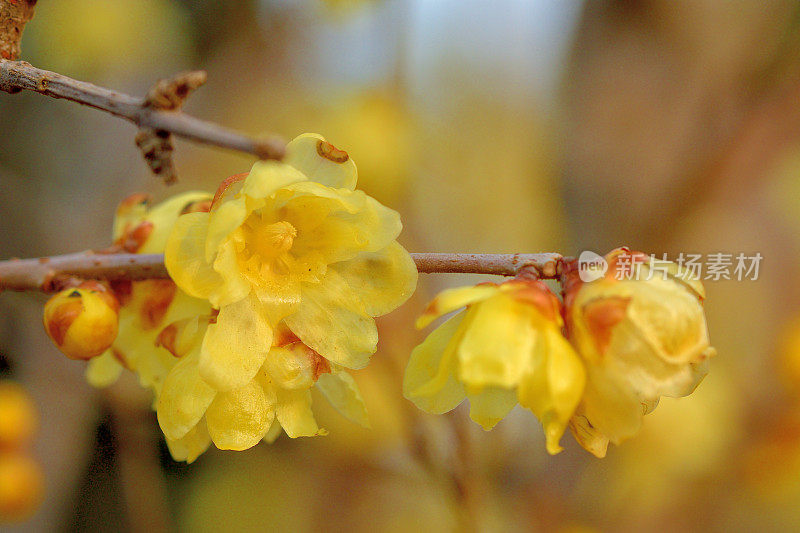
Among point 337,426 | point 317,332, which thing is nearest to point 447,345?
point 317,332

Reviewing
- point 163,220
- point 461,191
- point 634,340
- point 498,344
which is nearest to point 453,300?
point 498,344

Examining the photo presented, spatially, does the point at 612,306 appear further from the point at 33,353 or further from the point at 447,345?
the point at 33,353

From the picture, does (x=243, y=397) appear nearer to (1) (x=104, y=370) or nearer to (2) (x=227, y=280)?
(2) (x=227, y=280)

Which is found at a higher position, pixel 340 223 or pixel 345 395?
pixel 340 223

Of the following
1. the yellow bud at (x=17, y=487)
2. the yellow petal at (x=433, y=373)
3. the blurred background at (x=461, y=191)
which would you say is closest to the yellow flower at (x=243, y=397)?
the yellow petal at (x=433, y=373)

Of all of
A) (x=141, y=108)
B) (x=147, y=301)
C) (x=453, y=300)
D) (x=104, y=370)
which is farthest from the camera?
(x=104, y=370)

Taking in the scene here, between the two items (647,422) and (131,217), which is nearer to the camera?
(131,217)

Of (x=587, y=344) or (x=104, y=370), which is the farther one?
(x=104, y=370)

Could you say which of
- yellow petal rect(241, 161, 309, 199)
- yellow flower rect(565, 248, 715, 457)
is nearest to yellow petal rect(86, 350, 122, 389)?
yellow petal rect(241, 161, 309, 199)
